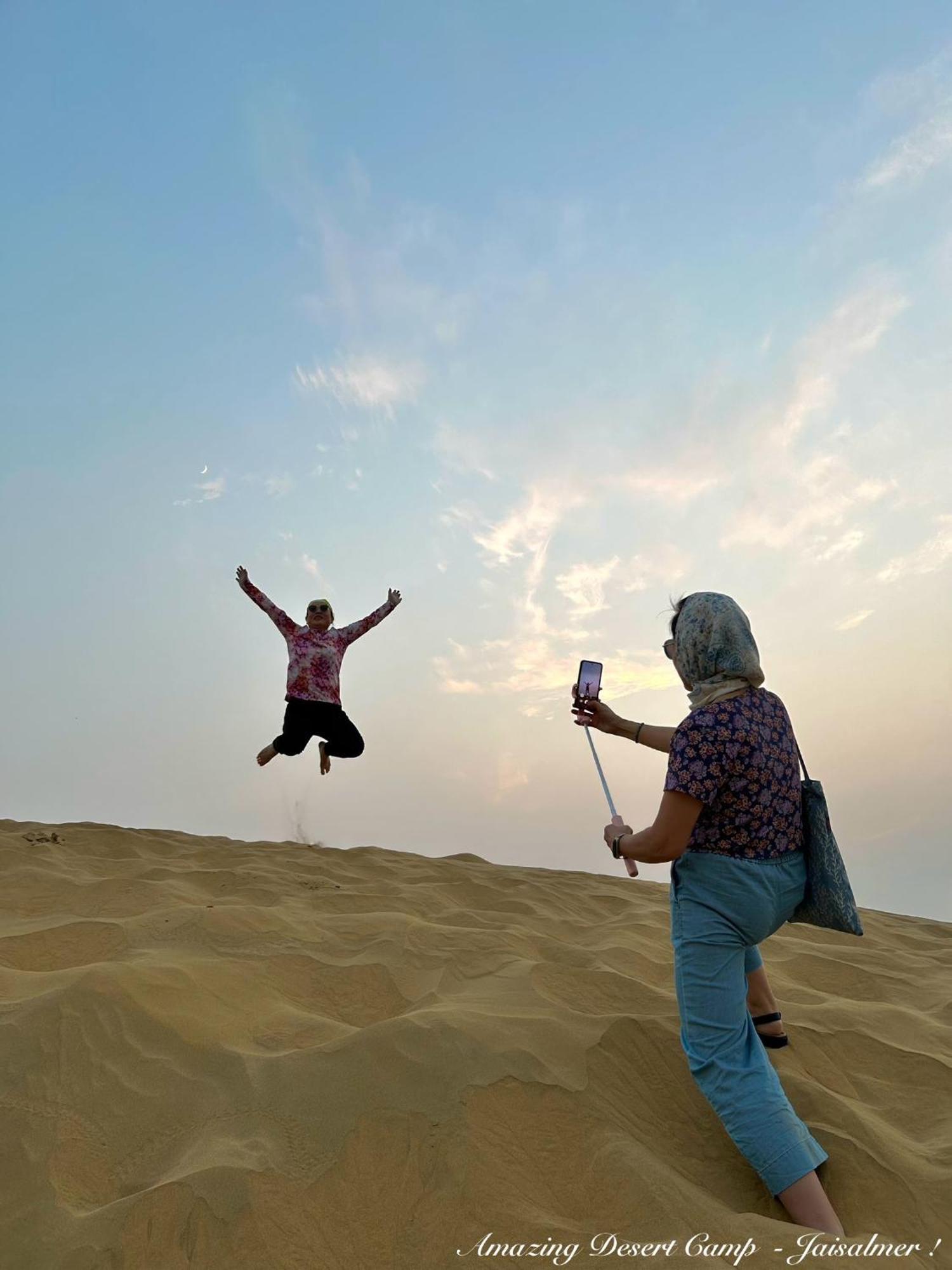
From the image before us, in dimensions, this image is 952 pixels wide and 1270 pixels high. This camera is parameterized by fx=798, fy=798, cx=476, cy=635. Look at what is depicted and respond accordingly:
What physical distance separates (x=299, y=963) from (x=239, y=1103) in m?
1.10

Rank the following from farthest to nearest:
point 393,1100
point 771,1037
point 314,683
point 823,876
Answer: point 314,683
point 771,1037
point 823,876
point 393,1100

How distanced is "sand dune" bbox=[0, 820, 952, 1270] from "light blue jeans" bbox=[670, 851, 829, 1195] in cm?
20

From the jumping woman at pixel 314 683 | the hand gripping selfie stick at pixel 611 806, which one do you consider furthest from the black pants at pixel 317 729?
the hand gripping selfie stick at pixel 611 806

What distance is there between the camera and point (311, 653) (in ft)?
25.4

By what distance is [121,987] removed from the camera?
2539 mm

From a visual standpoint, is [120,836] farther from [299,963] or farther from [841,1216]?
[841,1216]

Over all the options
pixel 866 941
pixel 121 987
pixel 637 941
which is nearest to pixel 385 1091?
pixel 121 987

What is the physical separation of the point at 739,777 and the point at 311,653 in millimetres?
6102

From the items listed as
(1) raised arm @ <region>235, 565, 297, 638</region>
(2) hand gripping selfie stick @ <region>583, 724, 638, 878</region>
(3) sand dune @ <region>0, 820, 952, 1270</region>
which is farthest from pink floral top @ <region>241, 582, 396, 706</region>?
(2) hand gripping selfie stick @ <region>583, 724, 638, 878</region>

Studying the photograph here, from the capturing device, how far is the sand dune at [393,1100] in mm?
1679

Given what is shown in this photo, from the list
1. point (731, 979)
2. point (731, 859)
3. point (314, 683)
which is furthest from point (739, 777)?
point (314, 683)

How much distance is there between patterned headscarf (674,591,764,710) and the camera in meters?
2.17

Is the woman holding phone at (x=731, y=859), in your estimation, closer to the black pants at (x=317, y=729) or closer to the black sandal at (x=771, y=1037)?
the black sandal at (x=771, y=1037)

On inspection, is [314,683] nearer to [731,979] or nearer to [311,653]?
[311,653]
